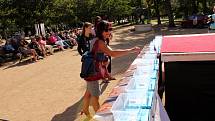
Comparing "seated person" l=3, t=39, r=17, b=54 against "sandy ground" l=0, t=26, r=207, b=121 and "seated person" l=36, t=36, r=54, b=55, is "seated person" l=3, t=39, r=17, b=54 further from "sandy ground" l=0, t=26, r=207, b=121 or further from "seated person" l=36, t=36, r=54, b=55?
"sandy ground" l=0, t=26, r=207, b=121

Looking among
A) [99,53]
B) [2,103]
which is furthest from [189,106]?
[2,103]

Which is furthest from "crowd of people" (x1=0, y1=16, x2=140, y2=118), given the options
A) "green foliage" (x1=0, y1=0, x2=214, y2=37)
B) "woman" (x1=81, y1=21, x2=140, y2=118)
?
"green foliage" (x1=0, y1=0, x2=214, y2=37)

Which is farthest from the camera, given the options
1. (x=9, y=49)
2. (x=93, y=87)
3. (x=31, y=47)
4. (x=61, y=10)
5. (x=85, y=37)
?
(x=61, y=10)

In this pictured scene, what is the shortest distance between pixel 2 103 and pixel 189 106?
543 centimetres

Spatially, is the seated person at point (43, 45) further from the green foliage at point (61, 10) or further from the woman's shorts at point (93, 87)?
the woman's shorts at point (93, 87)

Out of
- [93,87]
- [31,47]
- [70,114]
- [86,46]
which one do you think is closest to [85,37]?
[86,46]

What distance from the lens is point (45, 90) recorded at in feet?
32.6

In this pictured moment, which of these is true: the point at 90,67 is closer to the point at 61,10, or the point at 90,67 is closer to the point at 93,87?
the point at 93,87

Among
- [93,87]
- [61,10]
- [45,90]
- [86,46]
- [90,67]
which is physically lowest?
[45,90]

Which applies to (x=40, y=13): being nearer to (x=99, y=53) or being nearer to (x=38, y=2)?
(x=38, y=2)

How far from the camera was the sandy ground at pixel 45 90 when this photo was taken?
296 inches

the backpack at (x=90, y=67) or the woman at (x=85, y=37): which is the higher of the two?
the woman at (x=85, y=37)

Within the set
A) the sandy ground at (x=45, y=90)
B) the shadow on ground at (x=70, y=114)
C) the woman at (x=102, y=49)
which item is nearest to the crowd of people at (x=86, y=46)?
the woman at (x=102, y=49)

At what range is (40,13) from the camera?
21.8m
